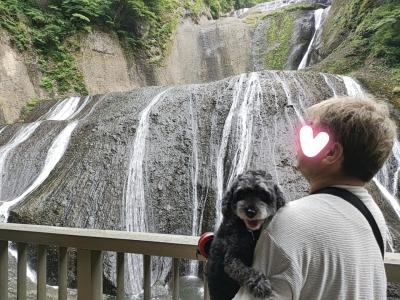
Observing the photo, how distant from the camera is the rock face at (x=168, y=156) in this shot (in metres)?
5.97

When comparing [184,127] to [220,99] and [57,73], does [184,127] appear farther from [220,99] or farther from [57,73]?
[57,73]

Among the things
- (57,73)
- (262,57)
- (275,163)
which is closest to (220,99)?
(275,163)

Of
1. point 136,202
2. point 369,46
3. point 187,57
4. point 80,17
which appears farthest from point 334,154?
point 187,57

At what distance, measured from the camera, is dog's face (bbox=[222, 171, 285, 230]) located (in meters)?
1.17

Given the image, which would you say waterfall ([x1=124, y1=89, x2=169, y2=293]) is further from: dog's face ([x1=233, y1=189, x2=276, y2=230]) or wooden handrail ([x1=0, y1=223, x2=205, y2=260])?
dog's face ([x1=233, y1=189, x2=276, y2=230])

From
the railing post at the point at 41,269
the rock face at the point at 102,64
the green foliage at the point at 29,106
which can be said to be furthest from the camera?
the rock face at the point at 102,64

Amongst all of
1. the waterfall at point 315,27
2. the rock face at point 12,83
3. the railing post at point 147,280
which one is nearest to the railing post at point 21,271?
the railing post at point 147,280

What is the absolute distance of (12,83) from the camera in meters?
10.7

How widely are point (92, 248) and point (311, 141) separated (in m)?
1.33

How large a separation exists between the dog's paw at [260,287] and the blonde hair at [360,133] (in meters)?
0.37

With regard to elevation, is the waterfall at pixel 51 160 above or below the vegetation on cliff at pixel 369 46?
below

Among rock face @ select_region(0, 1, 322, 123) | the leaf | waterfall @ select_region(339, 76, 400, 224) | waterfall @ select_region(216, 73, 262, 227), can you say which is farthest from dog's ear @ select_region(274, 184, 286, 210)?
the leaf

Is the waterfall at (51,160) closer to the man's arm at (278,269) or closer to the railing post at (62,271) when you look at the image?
the railing post at (62,271)

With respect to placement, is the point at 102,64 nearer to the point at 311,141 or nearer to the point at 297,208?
the point at 311,141
